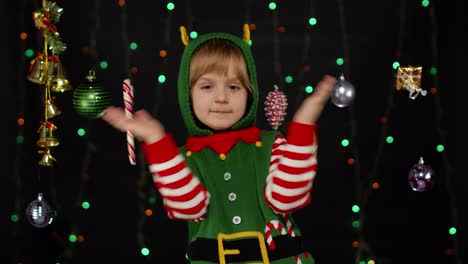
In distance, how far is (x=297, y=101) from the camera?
317 centimetres

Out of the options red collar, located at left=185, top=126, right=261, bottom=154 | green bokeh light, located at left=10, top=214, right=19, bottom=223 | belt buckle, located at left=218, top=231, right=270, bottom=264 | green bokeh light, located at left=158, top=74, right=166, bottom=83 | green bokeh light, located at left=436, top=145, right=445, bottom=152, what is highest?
green bokeh light, located at left=158, top=74, right=166, bottom=83

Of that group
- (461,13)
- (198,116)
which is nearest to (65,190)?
(198,116)

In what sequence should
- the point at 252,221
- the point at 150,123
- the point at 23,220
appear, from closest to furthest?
1. the point at 150,123
2. the point at 252,221
3. the point at 23,220

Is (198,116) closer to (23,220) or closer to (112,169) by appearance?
(112,169)

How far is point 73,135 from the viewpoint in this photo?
10.4ft

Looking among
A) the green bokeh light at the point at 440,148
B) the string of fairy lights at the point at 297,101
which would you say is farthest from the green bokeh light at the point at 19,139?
the green bokeh light at the point at 440,148

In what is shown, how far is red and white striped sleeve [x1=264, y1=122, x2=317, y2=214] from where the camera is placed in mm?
2084

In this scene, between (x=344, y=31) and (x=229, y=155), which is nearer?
(x=229, y=155)

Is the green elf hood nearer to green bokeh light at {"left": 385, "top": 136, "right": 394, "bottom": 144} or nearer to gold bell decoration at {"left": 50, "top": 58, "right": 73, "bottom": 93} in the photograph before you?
gold bell decoration at {"left": 50, "top": 58, "right": 73, "bottom": 93}

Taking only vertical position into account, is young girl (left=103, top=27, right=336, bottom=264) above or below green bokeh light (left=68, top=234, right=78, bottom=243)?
above

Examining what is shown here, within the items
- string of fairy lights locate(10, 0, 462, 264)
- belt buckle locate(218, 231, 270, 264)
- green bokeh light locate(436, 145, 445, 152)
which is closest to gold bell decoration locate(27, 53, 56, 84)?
string of fairy lights locate(10, 0, 462, 264)

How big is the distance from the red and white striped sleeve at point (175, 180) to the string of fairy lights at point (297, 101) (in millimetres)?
1041

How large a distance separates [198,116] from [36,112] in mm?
1110

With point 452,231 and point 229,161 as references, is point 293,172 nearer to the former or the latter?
point 229,161
